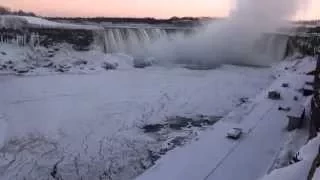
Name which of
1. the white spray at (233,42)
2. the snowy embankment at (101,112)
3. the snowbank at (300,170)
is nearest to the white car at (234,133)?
the snowy embankment at (101,112)

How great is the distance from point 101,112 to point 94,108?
1.01 metres

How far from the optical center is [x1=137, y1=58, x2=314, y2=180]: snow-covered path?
15.8m

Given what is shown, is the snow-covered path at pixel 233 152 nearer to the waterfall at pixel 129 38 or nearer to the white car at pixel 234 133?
the white car at pixel 234 133

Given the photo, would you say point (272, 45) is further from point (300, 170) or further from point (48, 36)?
point (300, 170)

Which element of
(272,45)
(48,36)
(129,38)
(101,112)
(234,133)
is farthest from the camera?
(129,38)

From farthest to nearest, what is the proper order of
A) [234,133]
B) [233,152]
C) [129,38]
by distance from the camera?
[129,38] < [234,133] < [233,152]

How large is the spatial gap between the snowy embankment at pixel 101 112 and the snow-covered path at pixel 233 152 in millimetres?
1182

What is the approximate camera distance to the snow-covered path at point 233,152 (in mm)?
15773

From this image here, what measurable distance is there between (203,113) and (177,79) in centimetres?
1125

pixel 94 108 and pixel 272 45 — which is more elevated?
pixel 272 45

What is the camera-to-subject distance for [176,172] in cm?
1584

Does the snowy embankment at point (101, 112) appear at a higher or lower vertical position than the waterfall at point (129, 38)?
lower

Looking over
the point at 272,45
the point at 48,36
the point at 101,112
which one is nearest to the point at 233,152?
the point at 101,112

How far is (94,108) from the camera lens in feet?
84.0
